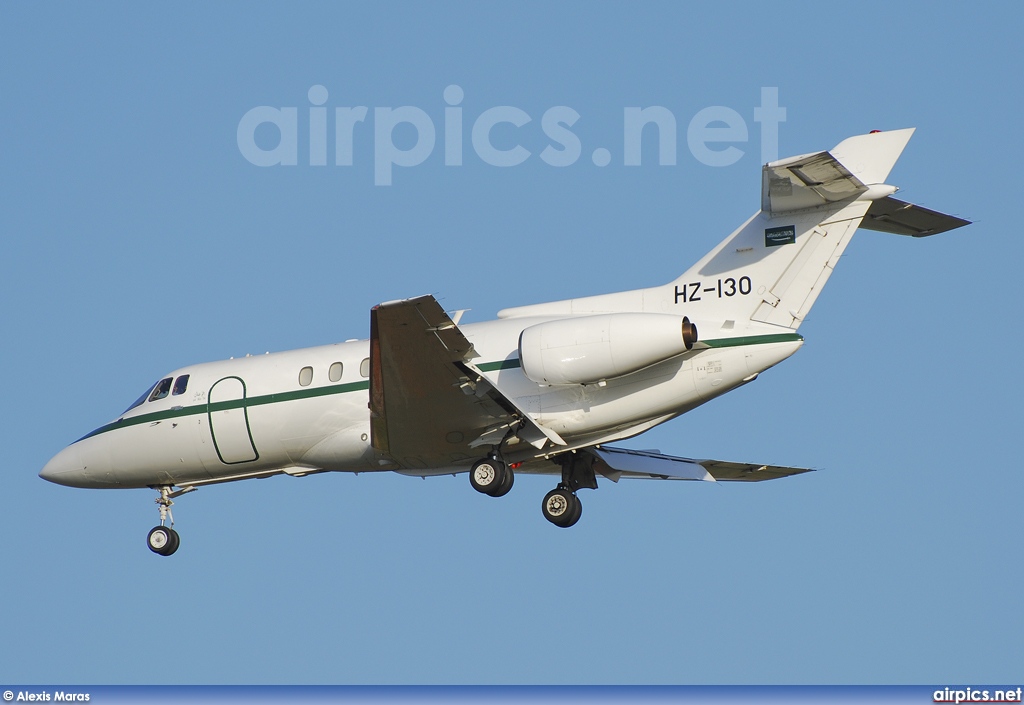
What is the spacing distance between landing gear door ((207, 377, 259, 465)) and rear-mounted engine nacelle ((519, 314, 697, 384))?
566 cm

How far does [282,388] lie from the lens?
23484mm

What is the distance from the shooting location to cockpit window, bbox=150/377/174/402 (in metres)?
24.9

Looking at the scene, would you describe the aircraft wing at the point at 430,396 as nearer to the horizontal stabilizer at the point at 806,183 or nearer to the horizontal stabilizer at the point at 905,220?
the horizontal stabilizer at the point at 806,183

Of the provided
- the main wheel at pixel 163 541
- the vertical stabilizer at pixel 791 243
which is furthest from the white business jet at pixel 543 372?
the main wheel at pixel 163 541

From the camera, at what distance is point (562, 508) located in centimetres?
2359

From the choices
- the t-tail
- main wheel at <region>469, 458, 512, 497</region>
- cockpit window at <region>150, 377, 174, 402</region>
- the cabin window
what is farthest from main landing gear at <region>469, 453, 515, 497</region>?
cockpit window at <region>150, 377, 174, 402</region>

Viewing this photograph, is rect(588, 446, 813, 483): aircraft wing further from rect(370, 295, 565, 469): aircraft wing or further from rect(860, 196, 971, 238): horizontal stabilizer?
rect(860, 196, 971, 238): horizontal stabilizer

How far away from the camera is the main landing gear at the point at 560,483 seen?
21922 millimetres

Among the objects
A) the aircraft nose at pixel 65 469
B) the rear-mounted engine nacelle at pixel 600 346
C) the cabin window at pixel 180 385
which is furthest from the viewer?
the aircraft nose at pixel 65 469

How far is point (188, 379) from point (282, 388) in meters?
2.17

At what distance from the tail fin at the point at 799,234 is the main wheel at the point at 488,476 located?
12.4 ft

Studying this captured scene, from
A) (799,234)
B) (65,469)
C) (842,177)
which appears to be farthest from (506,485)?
(65,469)

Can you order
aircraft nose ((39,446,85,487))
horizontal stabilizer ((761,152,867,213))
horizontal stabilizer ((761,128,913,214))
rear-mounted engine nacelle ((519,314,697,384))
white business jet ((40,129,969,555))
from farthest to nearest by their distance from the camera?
1. aircraft nose ((39,446,85,487))
2. white business jet ((40,129,969,555))
3. rear-mounted engine nacelle ((519,314,697,384))
4. horizontal stabilizer ((761,128,913,214))
5. horizontal stabilizer ((761,152,867,213))

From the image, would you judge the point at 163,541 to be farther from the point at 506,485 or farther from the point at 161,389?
the point at 506,485
